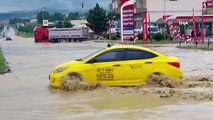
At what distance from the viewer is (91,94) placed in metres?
14.9

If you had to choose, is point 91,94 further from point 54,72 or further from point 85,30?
point 85,30

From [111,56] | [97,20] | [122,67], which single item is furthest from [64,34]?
[122,67]

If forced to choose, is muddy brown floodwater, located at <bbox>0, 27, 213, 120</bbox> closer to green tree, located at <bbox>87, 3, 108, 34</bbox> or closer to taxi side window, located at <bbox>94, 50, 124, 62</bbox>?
taxi side window, located at <bbox>94, 50, 124, 62</bbox>

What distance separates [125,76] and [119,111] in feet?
13.3

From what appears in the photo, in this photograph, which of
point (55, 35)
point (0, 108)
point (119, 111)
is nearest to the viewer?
point (119, 111)

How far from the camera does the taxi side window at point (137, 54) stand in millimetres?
15609

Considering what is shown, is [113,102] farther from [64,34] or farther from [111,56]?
[64,34]

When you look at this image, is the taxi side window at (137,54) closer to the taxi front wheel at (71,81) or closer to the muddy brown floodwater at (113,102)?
the muddy brown floodwater at (113,102)

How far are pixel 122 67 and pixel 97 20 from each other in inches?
3456

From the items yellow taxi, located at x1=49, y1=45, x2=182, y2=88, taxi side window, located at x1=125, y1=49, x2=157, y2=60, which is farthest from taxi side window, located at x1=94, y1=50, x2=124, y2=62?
taxi side window, located at x1=125, y1=49, x2=157, y2=60

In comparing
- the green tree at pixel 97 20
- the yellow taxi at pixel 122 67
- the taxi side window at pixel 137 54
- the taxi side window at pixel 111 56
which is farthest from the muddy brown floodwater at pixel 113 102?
the green tree at pixel 97 20

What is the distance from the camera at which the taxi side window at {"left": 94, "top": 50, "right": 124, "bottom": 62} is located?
15578 mm

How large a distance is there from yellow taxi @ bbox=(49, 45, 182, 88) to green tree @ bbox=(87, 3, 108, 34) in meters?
86.9

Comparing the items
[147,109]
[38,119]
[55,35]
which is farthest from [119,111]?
[55,35]
